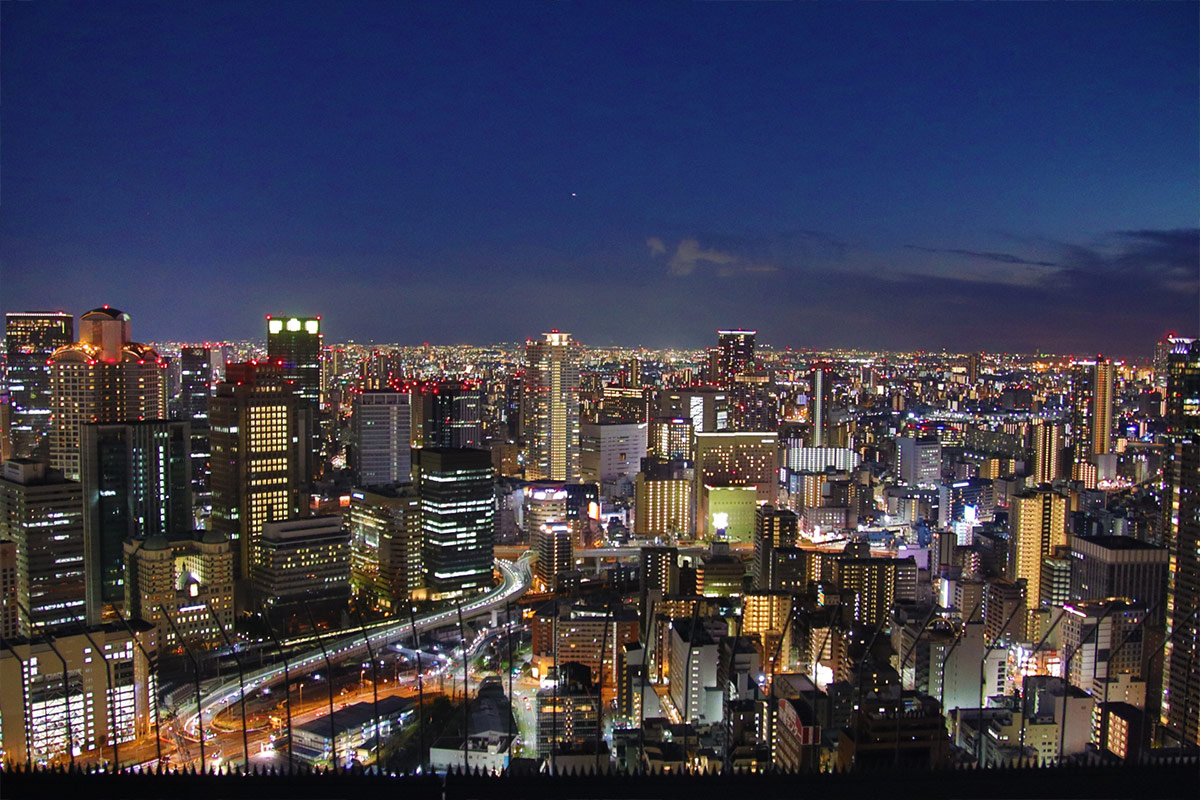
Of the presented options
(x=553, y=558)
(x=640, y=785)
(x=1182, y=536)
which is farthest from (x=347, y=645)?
(x=1182, y=536)

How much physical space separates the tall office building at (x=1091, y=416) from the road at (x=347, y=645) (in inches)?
348

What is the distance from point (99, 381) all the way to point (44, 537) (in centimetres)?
331

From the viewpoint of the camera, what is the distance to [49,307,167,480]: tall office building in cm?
1014

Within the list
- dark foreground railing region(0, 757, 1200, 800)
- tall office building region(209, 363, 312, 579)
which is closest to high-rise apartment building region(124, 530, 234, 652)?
tall office building region(209, 363, 312, 579)

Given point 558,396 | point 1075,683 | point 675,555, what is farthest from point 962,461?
point 1075,683

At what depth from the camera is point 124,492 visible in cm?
895

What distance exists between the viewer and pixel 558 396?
17.8 m

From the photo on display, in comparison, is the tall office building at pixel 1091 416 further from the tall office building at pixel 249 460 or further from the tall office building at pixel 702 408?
the tall office building at pixel 249 460

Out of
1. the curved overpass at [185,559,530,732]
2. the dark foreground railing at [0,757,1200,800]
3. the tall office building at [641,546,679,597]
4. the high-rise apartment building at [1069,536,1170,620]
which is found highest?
the dark foreground railing at [0,757,1200,800]

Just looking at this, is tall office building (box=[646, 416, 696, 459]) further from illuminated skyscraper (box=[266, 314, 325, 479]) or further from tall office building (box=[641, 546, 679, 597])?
tall office building (box=[641, 546, 679, 597])

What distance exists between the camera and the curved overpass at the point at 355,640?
20.3ft

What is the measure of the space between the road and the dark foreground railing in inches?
92.4

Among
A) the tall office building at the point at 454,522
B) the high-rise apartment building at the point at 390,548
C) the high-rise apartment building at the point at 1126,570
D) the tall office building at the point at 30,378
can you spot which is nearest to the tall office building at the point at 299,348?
the tall office building at the point at 30,378

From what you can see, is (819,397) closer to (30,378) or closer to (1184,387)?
(1184,387)
